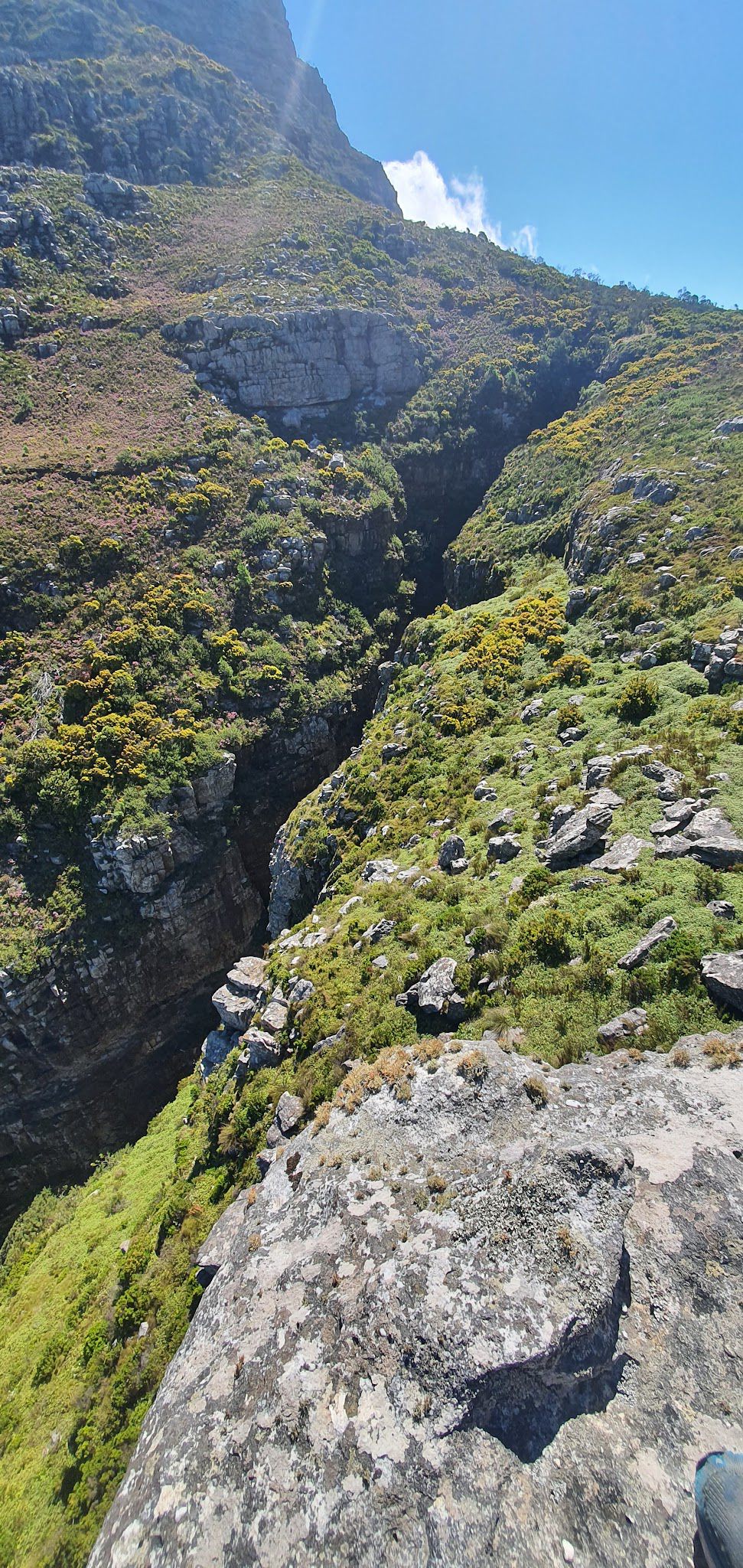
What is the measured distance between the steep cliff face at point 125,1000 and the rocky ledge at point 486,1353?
54.4ft

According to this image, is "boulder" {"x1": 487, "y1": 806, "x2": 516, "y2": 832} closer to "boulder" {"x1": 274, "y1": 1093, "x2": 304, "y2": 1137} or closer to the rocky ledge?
the rocky ledge

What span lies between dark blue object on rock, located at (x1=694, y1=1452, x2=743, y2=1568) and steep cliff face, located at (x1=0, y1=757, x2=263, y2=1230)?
80.1 feet

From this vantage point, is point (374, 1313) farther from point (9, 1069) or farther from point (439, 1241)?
point (9, 1069)

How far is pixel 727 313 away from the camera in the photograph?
5897cm

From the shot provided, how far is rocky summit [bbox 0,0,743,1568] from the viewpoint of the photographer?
819 centimetres

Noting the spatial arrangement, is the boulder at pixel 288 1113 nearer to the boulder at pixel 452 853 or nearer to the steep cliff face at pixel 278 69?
the boulder at pixel 452 853

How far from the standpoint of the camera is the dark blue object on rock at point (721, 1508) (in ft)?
20.7

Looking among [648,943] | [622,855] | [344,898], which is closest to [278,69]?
[344,898]

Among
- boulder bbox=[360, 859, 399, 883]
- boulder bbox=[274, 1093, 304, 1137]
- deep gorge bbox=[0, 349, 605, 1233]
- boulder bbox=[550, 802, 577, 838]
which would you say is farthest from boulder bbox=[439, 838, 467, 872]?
deep gorge bbox=[0, 349, 605, 1233]

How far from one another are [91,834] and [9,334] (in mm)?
44875

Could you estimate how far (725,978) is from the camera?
10758mm

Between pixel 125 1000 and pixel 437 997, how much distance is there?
1843 cm

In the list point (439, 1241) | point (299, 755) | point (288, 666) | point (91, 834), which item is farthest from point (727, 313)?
point (439, 1241)

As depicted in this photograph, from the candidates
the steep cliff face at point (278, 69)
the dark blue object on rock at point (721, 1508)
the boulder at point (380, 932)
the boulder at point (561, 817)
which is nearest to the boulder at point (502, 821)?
the boulder at point (561, 817)
